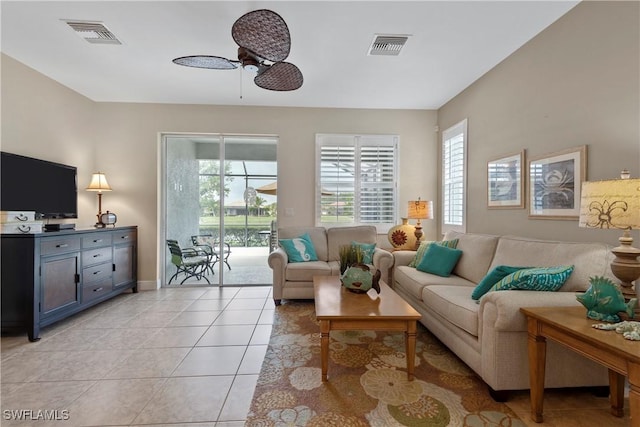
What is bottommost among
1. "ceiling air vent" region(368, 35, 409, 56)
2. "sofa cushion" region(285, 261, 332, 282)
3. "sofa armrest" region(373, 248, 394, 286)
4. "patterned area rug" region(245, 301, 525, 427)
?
"patterned area rug" region(245, 301, 525, 427)

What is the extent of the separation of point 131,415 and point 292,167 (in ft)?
11.5

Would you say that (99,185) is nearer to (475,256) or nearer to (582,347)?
(475,256)

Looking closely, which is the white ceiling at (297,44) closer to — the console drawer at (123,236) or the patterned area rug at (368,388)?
the console drawer at (123,236)

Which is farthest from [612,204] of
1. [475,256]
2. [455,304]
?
[475,256]

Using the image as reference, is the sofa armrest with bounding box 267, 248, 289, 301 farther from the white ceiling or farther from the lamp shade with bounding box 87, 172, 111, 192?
the lamp shade with bounding box 87, 172, 111, 192

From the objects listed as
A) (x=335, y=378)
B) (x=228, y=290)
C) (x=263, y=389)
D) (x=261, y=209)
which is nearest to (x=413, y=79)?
(x=261, y=209)

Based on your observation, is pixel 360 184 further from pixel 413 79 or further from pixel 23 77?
pixel 23 77

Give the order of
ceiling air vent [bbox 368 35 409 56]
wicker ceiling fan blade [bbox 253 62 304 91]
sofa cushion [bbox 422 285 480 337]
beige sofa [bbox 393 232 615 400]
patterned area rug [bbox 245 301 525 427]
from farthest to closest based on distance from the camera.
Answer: ceiling air vent [bbox 368 35 409 56] → wicker ceiling fan blade [bbox 253 62 304 91] → sofa cushion [bbox 422 285 480 337] → beige sofa [bbox 393 232 615 400] → patterned area rug [bbox 245 301 525 427]

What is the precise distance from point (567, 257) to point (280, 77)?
2760 millimetres

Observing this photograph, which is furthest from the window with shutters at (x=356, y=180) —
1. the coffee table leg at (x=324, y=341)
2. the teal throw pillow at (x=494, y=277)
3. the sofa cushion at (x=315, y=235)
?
the coffee table leg at (x=324, y=341)

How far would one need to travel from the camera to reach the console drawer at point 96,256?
10.5ft

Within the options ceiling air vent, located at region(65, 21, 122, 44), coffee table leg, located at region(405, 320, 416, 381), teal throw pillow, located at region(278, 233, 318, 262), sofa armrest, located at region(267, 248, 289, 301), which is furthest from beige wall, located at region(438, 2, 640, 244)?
ceiling air vent, located at region(65, 21, 122, 44)

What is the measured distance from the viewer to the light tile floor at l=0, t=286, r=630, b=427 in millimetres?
1650

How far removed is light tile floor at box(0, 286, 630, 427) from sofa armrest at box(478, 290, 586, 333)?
519 millimetres
